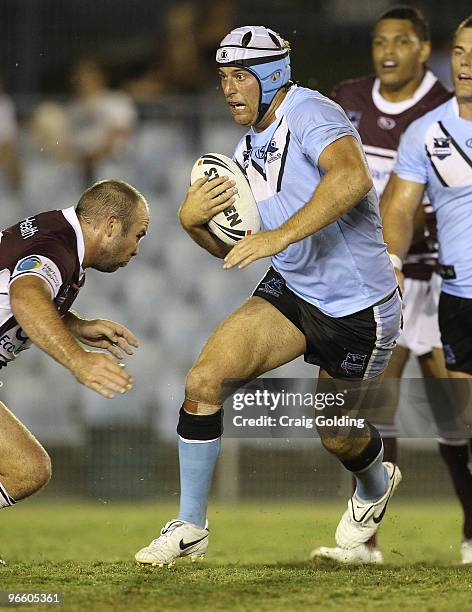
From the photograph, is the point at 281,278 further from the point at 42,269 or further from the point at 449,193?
the point at 42,269

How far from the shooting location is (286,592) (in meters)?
4.68

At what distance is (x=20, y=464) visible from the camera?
5.07 metres

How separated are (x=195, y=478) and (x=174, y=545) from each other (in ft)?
0.99

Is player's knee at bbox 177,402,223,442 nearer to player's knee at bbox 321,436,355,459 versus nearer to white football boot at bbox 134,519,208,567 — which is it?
white football boot at bbox 134,519,208,567

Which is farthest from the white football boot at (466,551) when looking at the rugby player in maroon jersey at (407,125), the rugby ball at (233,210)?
the rugby ball at (233,210)

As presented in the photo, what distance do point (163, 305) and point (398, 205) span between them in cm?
314

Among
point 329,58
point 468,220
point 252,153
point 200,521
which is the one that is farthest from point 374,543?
point 329,58

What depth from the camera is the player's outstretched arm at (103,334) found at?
5195 millimetres

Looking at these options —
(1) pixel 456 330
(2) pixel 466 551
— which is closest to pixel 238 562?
(2) pixel 466 551

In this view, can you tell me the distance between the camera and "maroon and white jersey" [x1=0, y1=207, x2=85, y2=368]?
4738 mm

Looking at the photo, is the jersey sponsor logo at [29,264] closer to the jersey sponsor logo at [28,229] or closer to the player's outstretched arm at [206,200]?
the jersey sponsor logo at [28,229]

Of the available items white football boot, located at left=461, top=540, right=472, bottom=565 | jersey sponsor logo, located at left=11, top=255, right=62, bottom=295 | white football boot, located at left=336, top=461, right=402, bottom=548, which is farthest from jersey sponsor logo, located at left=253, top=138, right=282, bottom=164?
white football boot, located at left=461, top=540, right=472, bottom=565

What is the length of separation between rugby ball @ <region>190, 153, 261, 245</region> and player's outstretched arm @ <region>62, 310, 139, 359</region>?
0.61 metres

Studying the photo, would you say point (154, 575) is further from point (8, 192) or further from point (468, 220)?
point (8, 192)
